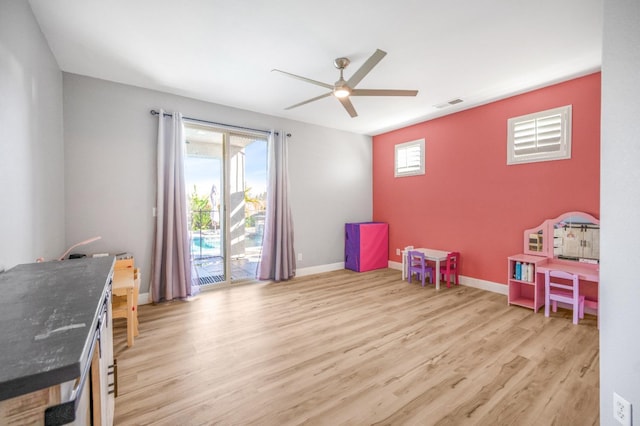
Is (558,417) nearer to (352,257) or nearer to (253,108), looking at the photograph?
(352,257)

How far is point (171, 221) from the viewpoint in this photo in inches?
135

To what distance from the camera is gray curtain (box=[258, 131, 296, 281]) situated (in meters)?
4.32

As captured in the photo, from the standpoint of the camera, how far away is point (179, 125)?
11.6 feet

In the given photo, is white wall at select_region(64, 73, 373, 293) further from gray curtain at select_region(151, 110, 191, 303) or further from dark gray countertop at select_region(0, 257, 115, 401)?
dark gray countertop at select_region(0, 257, 115, 401)

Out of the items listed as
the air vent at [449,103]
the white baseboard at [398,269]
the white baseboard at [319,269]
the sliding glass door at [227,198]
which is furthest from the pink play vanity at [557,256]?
the sliding glass door at [227,198]

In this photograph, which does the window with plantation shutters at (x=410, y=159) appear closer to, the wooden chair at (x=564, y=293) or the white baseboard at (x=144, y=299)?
the wooden chair at (x=564, y=293)

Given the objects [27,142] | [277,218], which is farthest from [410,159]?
[27,142]

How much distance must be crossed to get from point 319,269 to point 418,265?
172 centimetres

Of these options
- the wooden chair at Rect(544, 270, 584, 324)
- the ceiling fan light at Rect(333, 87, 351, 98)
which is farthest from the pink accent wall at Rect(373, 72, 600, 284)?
the ceiling fan light at Rect(333, 87, 351, 98)

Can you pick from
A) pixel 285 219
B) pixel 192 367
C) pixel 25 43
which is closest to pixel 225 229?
pixel 285 219

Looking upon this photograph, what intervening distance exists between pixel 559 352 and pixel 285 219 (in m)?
3.49

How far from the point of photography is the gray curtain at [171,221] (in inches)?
133

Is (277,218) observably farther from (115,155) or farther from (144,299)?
(115,155)

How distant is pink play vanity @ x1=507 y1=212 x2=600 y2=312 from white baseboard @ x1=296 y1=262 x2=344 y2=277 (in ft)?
8.99
